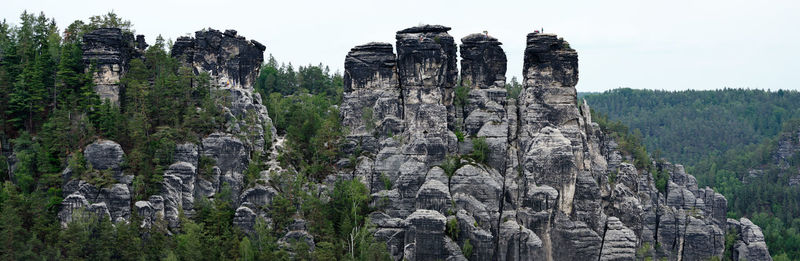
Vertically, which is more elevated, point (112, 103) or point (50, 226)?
point (112, 103)

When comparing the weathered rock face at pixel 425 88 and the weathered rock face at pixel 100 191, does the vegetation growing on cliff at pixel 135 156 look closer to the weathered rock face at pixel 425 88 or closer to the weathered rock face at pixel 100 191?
the weathered rock face at pixel 100 191

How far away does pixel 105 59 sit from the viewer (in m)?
66.2

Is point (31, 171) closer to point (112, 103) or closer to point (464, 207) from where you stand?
point (112, 103)

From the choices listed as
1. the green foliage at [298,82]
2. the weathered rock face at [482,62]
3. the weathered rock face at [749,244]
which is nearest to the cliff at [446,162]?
the weathered rock face at [482,62]

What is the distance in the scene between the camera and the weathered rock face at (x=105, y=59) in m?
66.1

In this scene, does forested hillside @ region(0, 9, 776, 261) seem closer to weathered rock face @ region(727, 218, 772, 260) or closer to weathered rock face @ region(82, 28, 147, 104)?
weathered rock face @ region(82, 28, 147, 104)

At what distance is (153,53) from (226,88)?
306 inches

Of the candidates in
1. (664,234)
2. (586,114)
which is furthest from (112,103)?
(664,234)

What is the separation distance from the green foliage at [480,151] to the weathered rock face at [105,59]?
32.2 metres

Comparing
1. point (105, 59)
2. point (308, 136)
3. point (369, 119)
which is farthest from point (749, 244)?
point (105, 59)

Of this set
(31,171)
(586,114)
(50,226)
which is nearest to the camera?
(50,226)

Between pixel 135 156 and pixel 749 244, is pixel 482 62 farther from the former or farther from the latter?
pixel 749 244

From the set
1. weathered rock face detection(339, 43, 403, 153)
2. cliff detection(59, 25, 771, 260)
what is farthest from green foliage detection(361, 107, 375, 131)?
cliff detection(59, 25, 771, 260)

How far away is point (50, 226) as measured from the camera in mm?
55094
